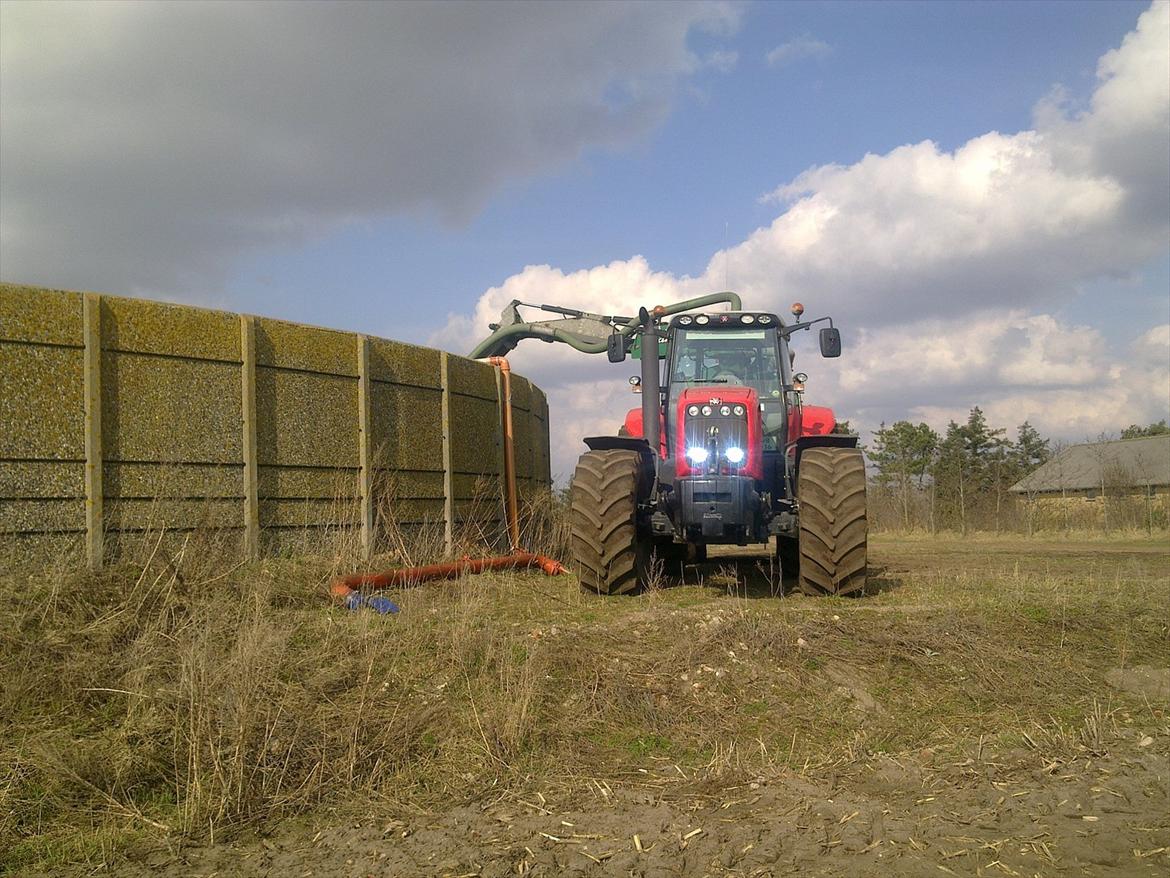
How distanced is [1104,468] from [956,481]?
15.0ft

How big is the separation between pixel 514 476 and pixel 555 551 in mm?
1393

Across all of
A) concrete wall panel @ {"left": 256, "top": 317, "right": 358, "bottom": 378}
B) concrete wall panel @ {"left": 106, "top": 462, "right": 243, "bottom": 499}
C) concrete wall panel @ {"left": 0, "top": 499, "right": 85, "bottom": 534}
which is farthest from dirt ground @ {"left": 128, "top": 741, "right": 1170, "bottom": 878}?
concrete wall panel @ {"left": 256, "top": 317, "right": 358, "bottom": 378}

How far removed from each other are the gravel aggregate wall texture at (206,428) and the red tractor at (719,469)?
2607 mm

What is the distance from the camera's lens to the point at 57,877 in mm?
3527

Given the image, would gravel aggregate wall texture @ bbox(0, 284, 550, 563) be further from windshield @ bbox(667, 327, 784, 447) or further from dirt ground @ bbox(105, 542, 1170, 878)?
dirt ground @ bbox(105, 542, 1170, 878)

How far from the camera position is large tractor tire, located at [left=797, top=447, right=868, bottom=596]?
7840 mm

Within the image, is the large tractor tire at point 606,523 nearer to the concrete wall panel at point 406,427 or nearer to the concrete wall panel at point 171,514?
the concrete wall panel at point 406,427

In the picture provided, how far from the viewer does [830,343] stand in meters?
9.29

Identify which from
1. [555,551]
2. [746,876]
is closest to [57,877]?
[746,876]

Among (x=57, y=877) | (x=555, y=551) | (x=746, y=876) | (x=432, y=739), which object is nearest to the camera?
(x=746, y=876)

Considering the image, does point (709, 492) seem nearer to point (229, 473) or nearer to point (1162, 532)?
point (229, 473)

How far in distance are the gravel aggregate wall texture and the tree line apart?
1982 cm

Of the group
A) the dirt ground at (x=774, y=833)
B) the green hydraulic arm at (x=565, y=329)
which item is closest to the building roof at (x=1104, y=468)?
the green hydraulic arm at (x=565, y=329)

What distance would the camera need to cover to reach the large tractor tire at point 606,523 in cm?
812
